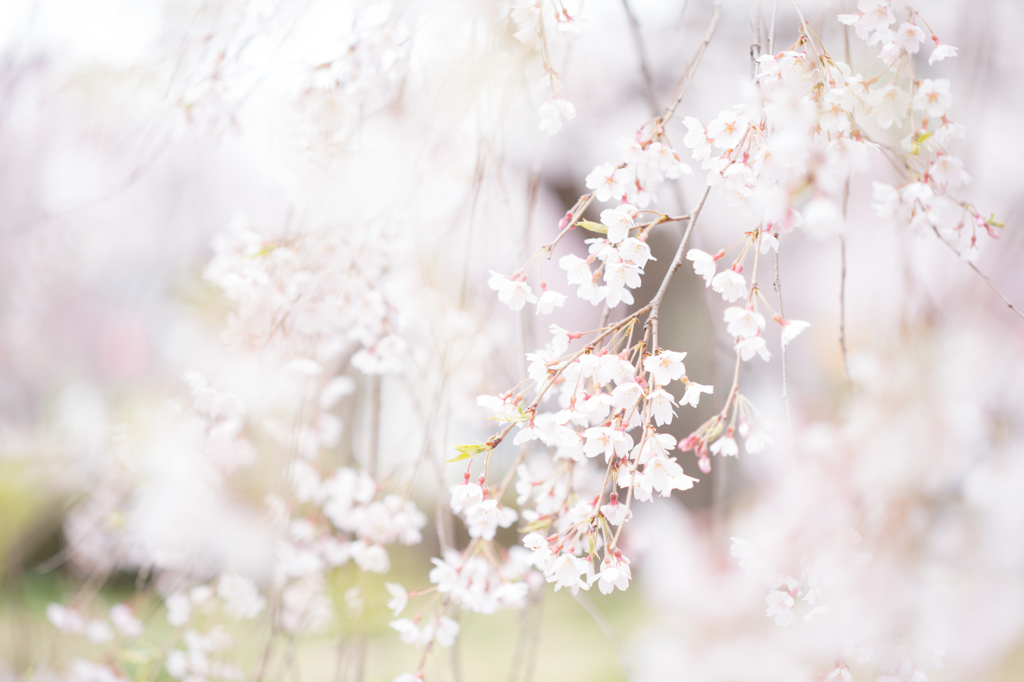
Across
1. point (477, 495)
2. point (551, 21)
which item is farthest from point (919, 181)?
point (477, 495)

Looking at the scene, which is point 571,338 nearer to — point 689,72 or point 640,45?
point 689,72

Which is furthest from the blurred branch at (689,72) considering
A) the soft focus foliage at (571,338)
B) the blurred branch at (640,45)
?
the blurred branch at (640,45)

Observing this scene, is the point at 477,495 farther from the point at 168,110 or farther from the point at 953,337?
the point at 168,110

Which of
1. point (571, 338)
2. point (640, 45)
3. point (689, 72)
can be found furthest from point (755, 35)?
point (571, 338)

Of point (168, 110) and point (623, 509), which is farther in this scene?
point (168, 110)

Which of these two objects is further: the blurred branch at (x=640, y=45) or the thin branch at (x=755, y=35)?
the blurred branch at (x=640, y=45)

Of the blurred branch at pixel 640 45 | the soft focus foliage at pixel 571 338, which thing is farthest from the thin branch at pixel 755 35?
the blurred branch at pixel 640 45

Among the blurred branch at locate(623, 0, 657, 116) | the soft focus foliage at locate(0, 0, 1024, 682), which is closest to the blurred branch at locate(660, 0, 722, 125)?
the soft focus foliage at locate(0, 0, 1024, 682)

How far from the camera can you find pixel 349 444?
3.35 ft

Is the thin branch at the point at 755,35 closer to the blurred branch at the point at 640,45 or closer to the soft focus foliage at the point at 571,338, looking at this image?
the soft focus foliage at the point at 571,338

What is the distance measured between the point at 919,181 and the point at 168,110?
3.07 feet

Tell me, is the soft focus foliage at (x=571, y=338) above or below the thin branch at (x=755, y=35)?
below

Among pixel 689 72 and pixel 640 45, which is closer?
pixel 689 72

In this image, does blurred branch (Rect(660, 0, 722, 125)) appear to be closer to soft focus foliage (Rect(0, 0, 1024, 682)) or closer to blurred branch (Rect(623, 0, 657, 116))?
soft focus foliage (Rect(0, 0, 1024, 682))
